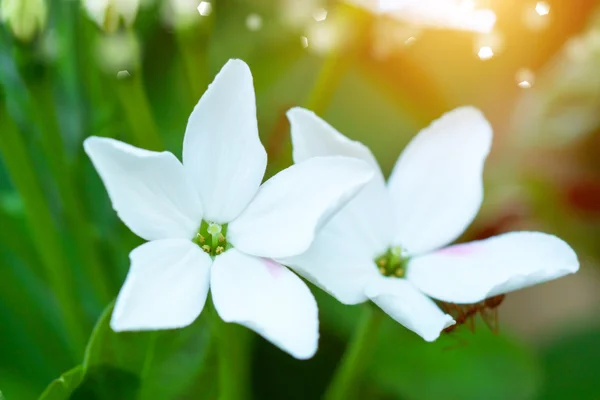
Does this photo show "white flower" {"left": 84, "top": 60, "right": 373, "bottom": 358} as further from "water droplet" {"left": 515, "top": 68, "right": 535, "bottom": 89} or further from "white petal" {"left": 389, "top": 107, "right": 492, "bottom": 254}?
"water droplet" {"left": 515, "top": 68, "right": 535, "bottom": 89}

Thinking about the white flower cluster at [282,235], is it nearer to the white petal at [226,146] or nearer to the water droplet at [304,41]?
the white petal at [226,146]

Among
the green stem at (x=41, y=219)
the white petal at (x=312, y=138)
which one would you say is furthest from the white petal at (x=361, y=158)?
the green stem at (x=41, y=219)

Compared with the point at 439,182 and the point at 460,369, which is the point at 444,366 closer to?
the point at 460,369

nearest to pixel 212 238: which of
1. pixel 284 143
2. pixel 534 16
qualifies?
pixel 284 143

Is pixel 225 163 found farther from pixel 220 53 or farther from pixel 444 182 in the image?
pixel 220 53

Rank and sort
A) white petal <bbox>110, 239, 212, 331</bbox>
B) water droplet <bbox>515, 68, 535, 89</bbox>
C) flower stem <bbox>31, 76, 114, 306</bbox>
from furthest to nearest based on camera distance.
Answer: water droplet <bbox>515, 68, 535, 89</bbox>, flower stem <bbox>31, 76, 114, 306</bbox>, white petal <bbox>110, 239, 212, 331</bbox>

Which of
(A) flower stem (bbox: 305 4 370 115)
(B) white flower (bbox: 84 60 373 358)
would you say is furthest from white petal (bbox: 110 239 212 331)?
(A) flower stem (bbox: 305 4 370 115)

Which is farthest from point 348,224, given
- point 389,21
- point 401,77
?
point 401,77
